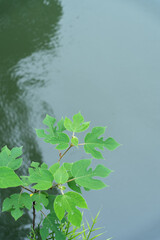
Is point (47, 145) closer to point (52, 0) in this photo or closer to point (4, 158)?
point (4, 158)

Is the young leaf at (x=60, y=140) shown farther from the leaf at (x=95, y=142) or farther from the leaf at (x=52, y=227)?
the leaf at (x=52, y=227)

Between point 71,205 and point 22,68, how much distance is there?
0.95 m

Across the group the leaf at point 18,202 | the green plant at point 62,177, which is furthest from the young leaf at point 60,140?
the leaf at point 18,202

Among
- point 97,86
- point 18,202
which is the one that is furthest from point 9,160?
point 97,86

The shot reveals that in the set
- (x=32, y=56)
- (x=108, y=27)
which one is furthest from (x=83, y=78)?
(x=108, y=27)

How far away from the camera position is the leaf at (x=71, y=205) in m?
0.42

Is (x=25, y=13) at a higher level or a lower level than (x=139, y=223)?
higher

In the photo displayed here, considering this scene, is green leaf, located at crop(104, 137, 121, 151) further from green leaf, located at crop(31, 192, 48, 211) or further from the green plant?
green leaf, located at crop(31, 192, 48, 211)

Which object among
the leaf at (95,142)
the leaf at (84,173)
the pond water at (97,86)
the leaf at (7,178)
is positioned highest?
the pond water at (97,86)

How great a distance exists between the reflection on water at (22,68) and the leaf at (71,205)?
18.0 inches

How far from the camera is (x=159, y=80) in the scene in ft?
4.07

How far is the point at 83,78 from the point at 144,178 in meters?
0.50

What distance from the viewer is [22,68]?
50.5 inches

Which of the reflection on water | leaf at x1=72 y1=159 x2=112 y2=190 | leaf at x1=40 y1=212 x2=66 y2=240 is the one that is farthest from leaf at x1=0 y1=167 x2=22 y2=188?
the reflection on water
